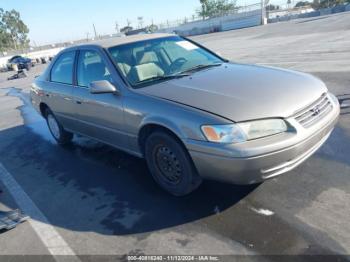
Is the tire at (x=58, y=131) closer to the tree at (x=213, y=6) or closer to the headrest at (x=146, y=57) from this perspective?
the headrest at (x=146, y=57)

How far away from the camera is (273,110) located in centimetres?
317

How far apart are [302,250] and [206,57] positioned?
2881 mm

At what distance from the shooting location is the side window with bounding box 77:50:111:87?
4.45m

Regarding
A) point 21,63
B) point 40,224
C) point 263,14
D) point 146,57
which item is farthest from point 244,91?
point 263,14

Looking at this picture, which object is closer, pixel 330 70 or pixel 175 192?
pixel 175 192

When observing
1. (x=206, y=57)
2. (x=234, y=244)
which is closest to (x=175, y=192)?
(x=234, y=244)

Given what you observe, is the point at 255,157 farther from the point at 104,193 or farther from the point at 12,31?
the point at 12,31

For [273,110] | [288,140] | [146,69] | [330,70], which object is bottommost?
[330,70]

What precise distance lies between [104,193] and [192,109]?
64.9 inches

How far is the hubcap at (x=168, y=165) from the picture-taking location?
144 inches

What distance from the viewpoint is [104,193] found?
4.23m

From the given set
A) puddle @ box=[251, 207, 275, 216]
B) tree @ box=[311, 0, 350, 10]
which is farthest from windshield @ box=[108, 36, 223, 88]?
tree @ box=[311, 0, 350, 10]

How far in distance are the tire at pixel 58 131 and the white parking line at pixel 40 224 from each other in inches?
49.3

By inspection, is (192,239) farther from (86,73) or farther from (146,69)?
(86,73)
